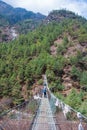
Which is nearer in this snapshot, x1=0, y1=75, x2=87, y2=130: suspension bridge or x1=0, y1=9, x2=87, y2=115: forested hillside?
x1=0, y1=75, x2=87, y2=130: suspension bridge

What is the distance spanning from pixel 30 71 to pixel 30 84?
4.55 ft

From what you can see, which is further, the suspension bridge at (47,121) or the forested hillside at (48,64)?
the forested hillside at (48,64)

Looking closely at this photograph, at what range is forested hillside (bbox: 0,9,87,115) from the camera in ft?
123

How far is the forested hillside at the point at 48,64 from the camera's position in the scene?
123ft

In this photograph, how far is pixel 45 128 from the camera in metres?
11.3

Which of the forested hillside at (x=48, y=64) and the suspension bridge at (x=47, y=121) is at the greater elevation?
the forested hillside at (x=48, y=64)

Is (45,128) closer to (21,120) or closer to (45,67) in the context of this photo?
(21,120)

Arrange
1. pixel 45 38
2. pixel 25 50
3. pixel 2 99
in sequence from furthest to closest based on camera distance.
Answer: pixel 45 38 → pixel 25 50 → pixel 2 99

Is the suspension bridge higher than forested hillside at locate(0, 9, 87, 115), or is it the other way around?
forested hillside at locate(0, 9, 87, 115)

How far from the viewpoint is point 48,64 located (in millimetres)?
41000

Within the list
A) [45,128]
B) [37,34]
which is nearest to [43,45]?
[37,34]

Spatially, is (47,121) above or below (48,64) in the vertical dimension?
below

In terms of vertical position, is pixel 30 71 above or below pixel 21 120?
above

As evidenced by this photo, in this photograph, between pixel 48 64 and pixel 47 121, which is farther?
pixel 48 64
